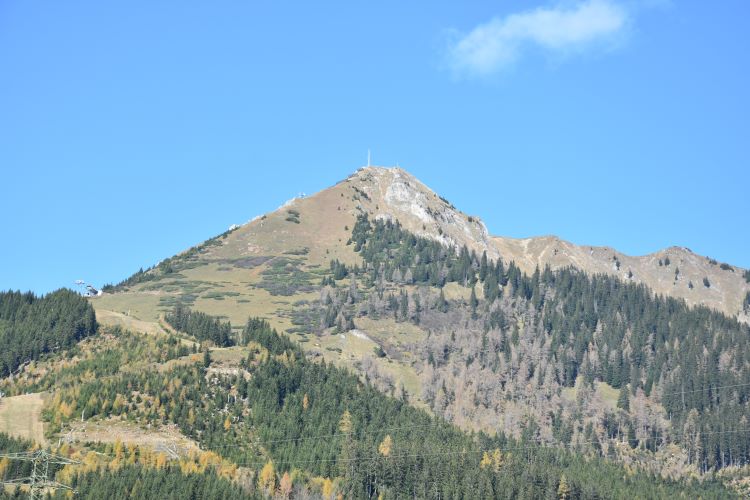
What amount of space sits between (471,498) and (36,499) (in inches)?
3528

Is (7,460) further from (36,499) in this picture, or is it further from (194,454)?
(36,499)

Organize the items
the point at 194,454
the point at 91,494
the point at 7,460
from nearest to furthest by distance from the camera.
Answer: the point at 91,494
the point at 7,460
the point at 194,454

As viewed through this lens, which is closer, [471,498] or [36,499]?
[36,499]

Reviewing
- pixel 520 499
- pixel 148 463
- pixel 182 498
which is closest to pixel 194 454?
pixel 148 463

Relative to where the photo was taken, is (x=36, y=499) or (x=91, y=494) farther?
(x=91, y=494)

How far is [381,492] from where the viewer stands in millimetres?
198250

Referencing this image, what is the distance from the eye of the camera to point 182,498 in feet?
563

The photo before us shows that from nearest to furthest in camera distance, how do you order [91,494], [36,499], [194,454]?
[36,499], [91,494], [194,454]

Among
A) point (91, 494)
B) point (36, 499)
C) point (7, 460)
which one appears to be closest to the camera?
point (36, 499)

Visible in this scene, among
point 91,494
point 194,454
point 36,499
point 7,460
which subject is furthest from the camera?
point 194,454

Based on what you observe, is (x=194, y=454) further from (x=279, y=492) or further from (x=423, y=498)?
(x=423, y=498)

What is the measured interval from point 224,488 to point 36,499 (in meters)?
49.7

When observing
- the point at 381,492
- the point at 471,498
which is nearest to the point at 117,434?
the point at 381,492

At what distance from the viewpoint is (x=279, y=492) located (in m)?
187
